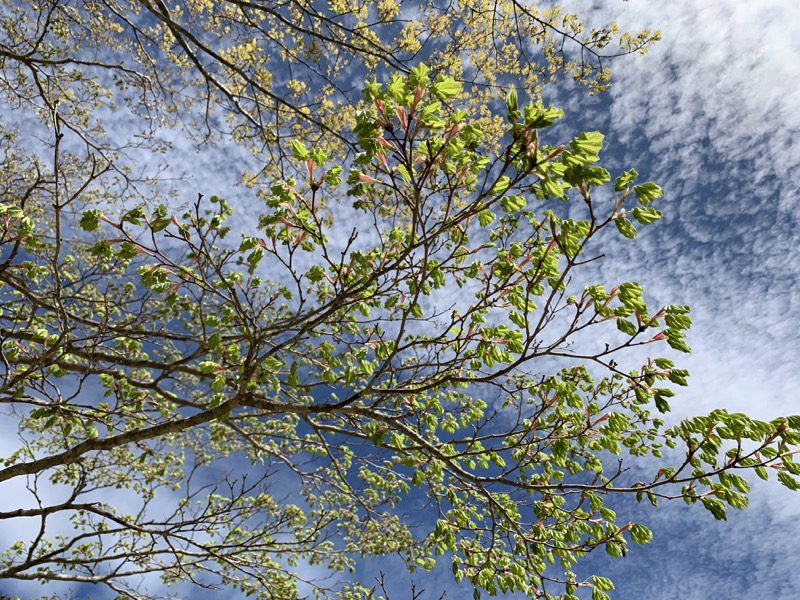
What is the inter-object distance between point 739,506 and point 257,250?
9.45 feet

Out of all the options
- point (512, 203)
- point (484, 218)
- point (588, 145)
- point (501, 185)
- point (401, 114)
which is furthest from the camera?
point (484, 218)

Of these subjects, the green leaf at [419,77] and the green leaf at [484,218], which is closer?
the green leaf at [419,77]

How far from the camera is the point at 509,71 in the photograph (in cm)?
589

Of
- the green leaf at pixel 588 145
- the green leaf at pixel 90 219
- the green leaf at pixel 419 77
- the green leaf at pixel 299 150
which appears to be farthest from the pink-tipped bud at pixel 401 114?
the green leaf at pixel 90 219

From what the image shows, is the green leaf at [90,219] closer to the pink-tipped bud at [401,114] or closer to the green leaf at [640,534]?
the pink-tipped bud at [401,114]

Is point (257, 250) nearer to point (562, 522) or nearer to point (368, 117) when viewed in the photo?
point (368, 117)

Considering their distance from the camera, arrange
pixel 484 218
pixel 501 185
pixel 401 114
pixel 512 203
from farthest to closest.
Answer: pixel 484 218, pixel 501 185, pixel 512 203, pixel 401 114

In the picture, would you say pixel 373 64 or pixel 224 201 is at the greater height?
pixel 373 64

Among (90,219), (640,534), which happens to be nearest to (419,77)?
(90,219)

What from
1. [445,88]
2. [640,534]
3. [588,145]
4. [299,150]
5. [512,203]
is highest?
[299,150]

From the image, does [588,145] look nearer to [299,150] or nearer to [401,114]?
[401,114]

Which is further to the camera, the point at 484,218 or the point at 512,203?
the point at 484,218

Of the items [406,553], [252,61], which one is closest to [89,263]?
[252,61]

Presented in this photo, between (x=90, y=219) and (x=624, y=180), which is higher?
(x=90, y=219)
